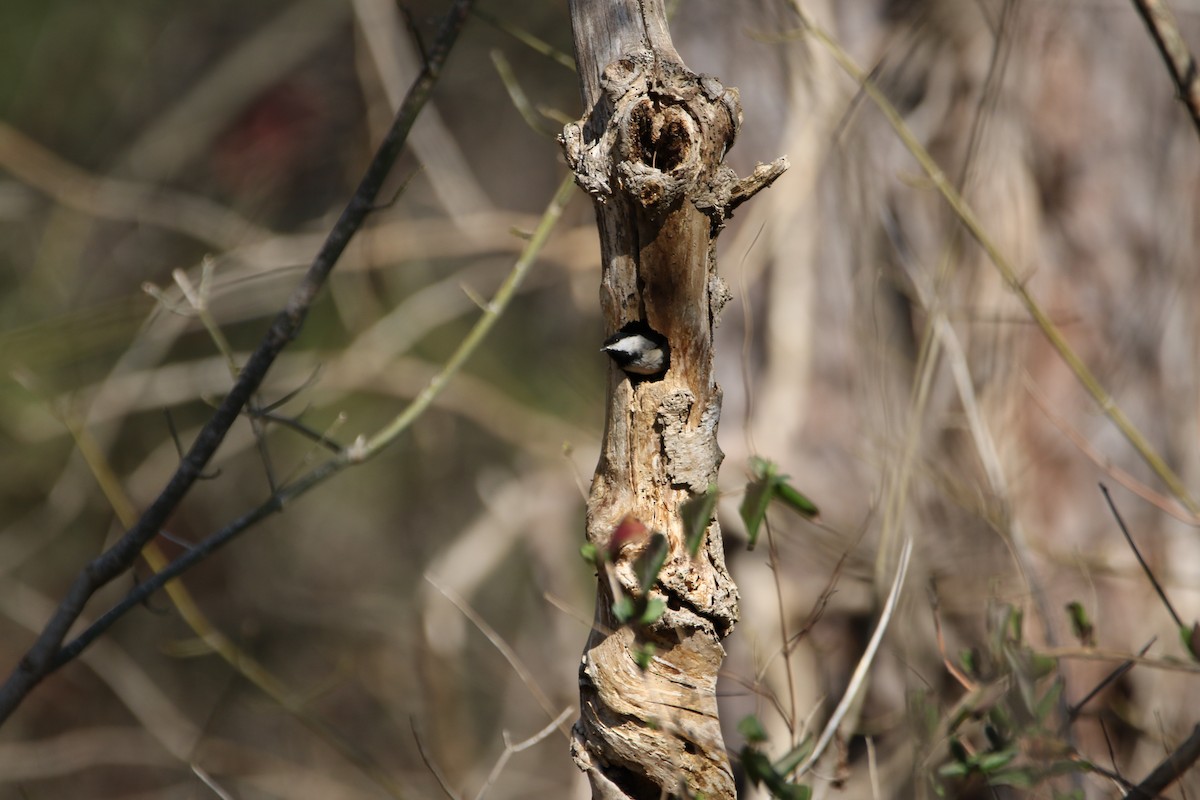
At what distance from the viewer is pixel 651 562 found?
84 cm

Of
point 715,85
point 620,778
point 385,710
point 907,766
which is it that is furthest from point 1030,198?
point 385,710

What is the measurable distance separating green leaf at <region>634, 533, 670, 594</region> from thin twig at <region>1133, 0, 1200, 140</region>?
103cm

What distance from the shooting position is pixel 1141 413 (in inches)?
92.4

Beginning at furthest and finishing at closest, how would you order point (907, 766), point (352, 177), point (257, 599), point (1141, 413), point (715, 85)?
point (257, 599), point (352, 177), point (1141, 413), point (907, 766), point (715, 85)

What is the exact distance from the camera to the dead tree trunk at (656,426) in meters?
0.85

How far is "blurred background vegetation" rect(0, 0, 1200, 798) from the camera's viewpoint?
6.24ft

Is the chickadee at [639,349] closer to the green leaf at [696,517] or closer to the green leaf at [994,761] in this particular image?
the green leaf at [696,517]

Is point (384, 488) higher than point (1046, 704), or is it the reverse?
point (1046, 704)

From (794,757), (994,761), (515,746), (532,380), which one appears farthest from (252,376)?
(532,380)

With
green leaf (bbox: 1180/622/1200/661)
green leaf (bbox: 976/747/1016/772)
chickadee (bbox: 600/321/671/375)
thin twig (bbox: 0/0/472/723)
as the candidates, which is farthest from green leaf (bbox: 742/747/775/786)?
thin twig (bbox: 0/0/472/723)

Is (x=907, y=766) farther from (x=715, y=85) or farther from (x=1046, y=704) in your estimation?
(x=715, y=85)

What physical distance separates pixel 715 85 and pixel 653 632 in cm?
51

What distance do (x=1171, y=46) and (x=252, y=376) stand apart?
1.31 metres

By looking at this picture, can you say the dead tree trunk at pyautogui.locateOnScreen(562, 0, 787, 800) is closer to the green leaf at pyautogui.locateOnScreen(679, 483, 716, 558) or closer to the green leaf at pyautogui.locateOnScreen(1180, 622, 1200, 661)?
the green leaf at pyautogui.locateOnScreen(679, 483, 716, 558)
